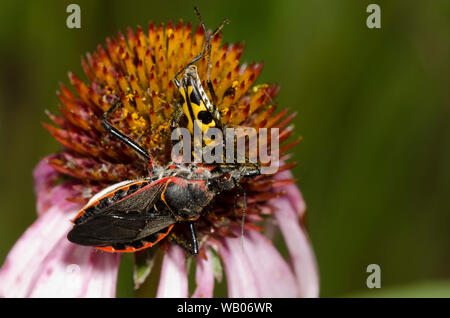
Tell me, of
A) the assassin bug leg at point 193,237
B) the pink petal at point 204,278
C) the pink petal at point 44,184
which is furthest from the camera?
the pink petal at point 44,184

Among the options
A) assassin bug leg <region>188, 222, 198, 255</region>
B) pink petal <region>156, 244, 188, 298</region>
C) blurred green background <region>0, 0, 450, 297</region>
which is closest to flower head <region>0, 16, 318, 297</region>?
pink petal <region>156, 244, 188, 298</region>

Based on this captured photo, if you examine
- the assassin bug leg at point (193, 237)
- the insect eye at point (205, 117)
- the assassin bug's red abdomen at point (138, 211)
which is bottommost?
the assassin bug leg at point (193, 237)

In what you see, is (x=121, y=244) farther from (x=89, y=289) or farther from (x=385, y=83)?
(x=385, y=83)

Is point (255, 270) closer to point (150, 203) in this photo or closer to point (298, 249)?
point (298, 249)

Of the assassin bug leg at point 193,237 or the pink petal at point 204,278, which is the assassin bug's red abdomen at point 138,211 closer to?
the assassin bug leg at point 193,237

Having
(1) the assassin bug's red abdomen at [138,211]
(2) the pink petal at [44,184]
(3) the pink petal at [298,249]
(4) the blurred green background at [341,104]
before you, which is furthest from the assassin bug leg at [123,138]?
(4) the blurred green background at [341,104]

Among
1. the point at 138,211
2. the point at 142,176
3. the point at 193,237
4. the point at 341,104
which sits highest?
the point at 341,104

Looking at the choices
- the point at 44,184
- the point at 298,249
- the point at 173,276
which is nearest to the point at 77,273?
the point at 173,276

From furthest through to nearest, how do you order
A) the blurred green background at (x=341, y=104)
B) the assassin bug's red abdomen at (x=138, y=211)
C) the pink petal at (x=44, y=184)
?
the blurred green background at (x=341, y=104) → the pink petal at (x=44, y=184) → the assassin bug's red abdomen at (x=138, y=211)

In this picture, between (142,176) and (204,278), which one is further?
(204,278)
